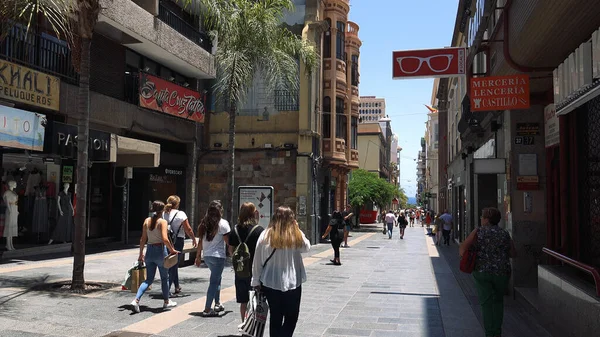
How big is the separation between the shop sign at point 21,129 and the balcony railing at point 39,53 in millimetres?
1722

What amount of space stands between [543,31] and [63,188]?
13.9 meters

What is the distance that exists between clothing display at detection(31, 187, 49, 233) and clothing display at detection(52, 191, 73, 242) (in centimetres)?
34

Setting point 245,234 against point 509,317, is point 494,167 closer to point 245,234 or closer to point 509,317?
point 509,317

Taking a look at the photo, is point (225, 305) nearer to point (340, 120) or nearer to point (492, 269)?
point (492, 269)

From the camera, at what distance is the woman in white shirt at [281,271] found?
5.11 m

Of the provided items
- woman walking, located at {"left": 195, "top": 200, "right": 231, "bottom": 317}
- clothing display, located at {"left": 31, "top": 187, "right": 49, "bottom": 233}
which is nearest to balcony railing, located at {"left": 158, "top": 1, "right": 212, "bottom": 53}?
clothing display, located at {"left": 31, "top": 187, "right": 49, "bottom": 233}

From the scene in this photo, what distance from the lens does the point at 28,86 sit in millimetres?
12984

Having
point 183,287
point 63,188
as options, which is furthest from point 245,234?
point 63,188

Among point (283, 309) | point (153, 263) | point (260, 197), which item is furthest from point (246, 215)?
point (260, 197)

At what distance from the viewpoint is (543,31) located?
6.71m

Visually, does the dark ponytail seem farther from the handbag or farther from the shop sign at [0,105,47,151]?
the shop sign at [0,105,47,151]

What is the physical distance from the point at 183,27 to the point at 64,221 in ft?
31.9

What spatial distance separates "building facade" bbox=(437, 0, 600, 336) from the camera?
6270 mm

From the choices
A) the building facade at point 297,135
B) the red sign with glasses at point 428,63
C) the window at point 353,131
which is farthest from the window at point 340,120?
the red sign with glasses at point 428,63
